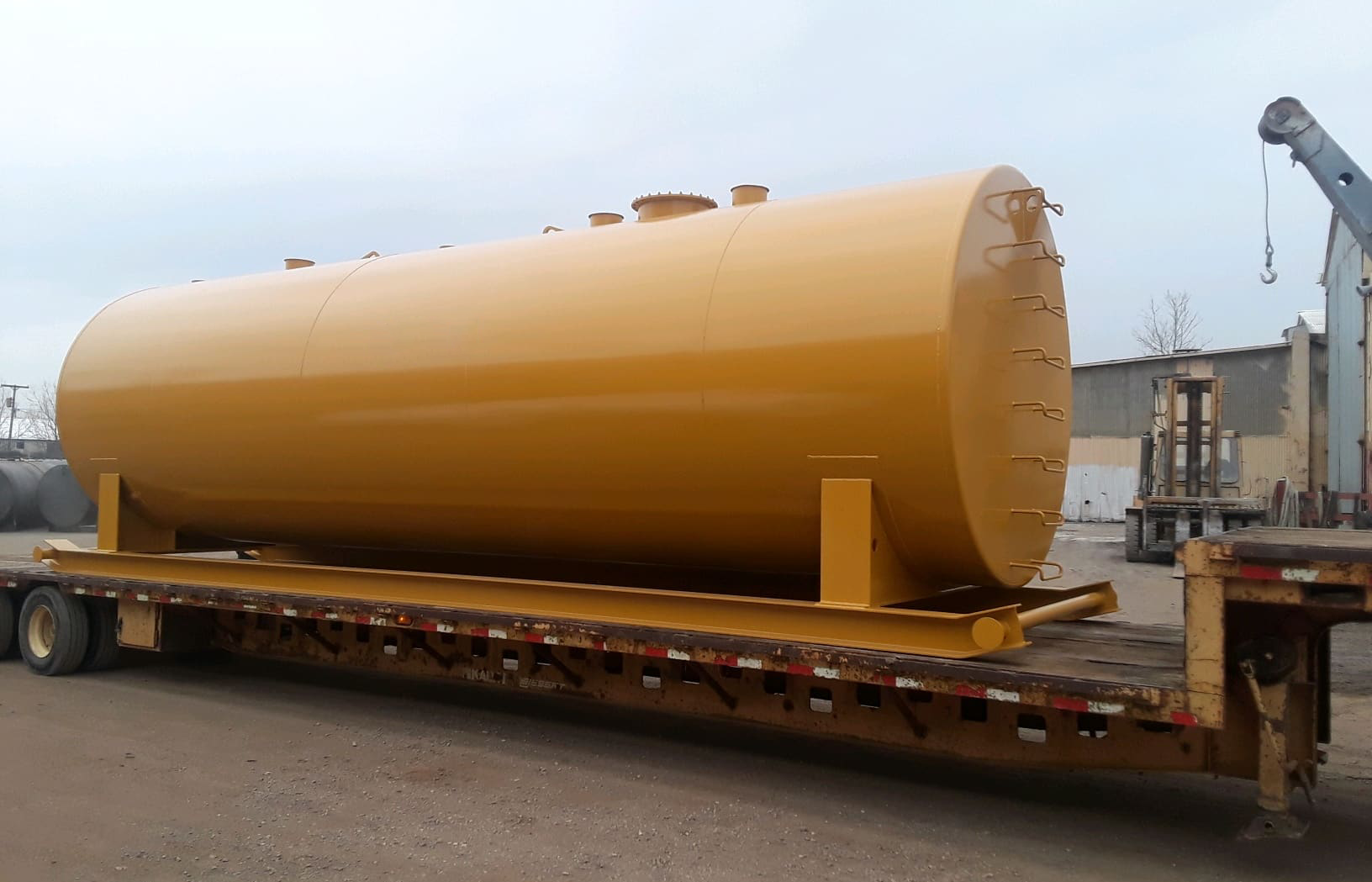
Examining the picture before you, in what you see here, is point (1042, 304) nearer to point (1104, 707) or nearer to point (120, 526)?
point (1104, 707)

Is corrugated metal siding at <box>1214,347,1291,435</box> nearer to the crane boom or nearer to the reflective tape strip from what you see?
the crane boom

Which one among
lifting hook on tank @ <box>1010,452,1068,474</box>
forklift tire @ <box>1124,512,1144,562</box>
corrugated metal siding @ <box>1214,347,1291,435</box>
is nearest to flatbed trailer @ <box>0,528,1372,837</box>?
lifting hook on tank @ <box>1010,452,1068,474</box>

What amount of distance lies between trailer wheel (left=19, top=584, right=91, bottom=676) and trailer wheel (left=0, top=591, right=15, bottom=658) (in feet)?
1.37

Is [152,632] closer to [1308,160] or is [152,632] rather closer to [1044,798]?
[1044,798]

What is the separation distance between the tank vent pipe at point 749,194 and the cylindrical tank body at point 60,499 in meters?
27.8

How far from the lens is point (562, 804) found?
5.96 m

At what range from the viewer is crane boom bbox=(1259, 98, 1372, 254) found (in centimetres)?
1605

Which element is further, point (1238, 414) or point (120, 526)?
point (1238, 414)

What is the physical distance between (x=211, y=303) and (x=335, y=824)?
5258 mm

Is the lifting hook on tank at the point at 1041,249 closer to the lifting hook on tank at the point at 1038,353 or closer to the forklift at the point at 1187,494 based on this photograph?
the lifting hook on tank at the point at 1038,353

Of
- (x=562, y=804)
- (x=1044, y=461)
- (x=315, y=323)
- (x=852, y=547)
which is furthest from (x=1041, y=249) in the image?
(x=315, y=323)

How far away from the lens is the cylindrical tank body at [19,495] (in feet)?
95.1

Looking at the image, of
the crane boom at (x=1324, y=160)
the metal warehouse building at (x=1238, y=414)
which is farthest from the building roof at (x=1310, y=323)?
the crane boom at (x=1324, y=160)

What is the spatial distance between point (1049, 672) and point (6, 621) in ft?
32.7
